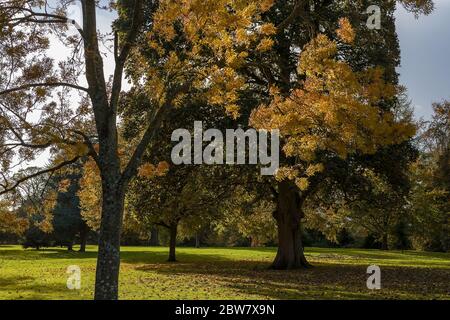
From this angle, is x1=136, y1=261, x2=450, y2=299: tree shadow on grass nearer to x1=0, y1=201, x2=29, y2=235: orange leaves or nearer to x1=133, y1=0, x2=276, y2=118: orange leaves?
x1=0, y1=201, x2=29, y2=235: orange leaves

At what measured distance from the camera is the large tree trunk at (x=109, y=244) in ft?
30.6

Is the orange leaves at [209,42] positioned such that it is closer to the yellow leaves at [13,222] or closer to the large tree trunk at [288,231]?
the yellow leaves at [13,222]

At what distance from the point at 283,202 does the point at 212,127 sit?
7345mm

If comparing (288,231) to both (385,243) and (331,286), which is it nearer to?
(331,286)

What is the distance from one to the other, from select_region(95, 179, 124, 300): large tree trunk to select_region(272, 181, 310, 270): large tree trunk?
17.1m

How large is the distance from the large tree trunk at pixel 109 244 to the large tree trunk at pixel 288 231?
56.0 feet

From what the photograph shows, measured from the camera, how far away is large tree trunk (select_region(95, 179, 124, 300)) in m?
9.31

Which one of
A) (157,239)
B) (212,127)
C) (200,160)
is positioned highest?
(212,127)

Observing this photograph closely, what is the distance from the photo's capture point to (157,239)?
73.5 m

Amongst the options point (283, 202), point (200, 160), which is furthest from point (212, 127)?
point (283, 202)

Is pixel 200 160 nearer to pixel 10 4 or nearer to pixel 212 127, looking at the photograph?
pixel 212 127

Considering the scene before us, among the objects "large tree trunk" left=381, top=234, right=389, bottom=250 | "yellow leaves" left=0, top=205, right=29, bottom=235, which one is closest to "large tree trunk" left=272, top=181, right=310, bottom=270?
"yellow leaves" left=0, top=205, right=29, bottom=235

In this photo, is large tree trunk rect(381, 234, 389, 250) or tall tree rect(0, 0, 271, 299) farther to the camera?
large tree trunk rect(381, 234, 389, 250)
